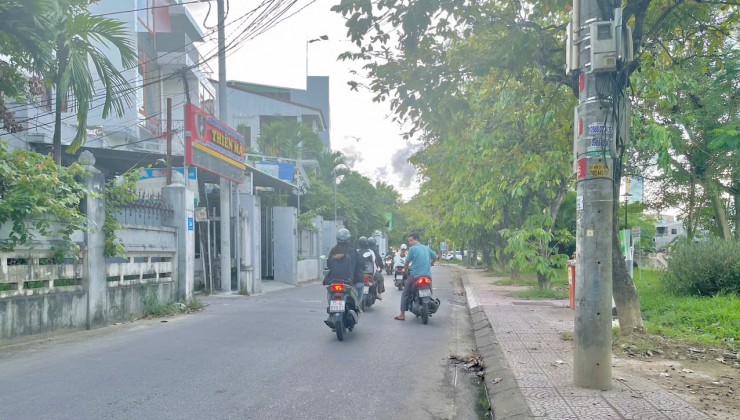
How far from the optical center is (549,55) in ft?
26.9

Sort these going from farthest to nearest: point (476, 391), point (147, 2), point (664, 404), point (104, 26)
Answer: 1. point (147, 2)
2. point (104, 26)
3. point (476, 391)
4. point (664, 404)

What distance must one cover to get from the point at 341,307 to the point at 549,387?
378 cm

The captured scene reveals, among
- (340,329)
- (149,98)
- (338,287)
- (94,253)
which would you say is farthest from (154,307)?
(149,98)

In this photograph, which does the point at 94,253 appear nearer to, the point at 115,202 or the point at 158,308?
the point at 115,202

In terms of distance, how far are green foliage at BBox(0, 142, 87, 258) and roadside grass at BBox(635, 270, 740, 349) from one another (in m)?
8.74

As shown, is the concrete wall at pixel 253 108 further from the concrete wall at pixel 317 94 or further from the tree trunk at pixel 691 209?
the tree trunk at pixel 691 209

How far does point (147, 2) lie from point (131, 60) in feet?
59.6

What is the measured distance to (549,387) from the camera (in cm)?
578

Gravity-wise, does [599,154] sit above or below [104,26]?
below

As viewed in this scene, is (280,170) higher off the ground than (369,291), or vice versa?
(280,170)

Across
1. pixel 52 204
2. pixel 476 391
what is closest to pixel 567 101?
pixel 476 391

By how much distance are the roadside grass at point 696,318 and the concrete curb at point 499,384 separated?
7.75ft

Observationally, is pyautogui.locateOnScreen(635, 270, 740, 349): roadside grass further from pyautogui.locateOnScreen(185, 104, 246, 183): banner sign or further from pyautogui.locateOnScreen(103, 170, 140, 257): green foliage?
pyautogui.locateOnScreen(185, 104, 246, 183): banner sign

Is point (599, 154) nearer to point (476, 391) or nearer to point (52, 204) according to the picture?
point (476, 391)
